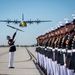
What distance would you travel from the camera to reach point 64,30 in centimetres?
823

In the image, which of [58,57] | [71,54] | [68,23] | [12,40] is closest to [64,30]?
[68,23]

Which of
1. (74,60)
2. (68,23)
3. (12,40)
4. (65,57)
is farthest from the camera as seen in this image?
(12,40)

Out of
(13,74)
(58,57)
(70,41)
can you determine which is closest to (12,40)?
(13,74)

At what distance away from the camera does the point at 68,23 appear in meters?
8.03

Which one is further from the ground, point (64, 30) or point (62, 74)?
point (64, 30)

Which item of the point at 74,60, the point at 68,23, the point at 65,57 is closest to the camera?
the point at 74,60

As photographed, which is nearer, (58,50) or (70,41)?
(70,41)

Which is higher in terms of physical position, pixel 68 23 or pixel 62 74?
pixel 68 23

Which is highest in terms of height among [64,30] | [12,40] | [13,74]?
[64,30]

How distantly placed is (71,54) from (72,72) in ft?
1.30

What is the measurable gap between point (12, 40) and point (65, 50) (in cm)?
1044

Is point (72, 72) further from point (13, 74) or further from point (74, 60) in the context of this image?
point (13, 74)

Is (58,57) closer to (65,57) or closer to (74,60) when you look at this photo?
(65,57)

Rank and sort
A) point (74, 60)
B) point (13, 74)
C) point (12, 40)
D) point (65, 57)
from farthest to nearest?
point (12, 40) < point (13, 74) < point (65, 57) < point (74, 60)
